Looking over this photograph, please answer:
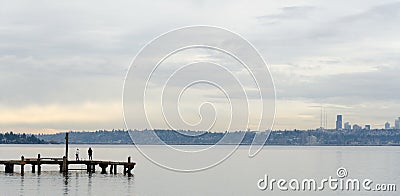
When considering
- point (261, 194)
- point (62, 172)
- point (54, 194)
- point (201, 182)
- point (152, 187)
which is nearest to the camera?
point (54, 194)

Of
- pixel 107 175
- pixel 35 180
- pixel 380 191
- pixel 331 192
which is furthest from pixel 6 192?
pixel 380 191

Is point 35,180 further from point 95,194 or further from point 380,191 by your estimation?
point 380,191

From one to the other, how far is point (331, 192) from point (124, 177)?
28.6 meters

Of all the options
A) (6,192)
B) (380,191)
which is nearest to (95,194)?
(6,192)

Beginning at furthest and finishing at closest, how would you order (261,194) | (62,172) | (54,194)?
1. (62,172)
2. (261,194)
3. (54,194)

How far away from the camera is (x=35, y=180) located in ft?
260

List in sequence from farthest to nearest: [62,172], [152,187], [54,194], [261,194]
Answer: [62,172]
[152,187]
[261,194]
[54,194]

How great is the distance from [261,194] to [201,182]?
17280 millimetres

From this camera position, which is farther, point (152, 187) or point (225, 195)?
point (152, 187)

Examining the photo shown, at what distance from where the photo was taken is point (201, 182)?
8475 cm

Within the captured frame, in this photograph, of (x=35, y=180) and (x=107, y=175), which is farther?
(x=107, y=175)

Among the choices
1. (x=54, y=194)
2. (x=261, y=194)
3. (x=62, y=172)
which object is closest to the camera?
(x=54, y=194)

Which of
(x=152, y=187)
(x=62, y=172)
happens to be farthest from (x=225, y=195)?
(x=62, y=172)

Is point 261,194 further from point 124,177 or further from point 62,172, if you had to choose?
point 62,172
